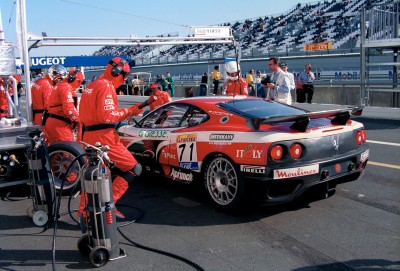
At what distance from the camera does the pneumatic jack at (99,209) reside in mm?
3770

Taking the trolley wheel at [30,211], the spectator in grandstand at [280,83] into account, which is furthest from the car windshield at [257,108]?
the spectator in grandstand at [280,83]

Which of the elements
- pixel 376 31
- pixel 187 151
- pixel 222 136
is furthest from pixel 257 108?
pixel 376 31

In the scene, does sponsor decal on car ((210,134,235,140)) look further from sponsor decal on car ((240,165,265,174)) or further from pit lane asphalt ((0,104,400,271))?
pit lane asphalt ((0,104,400,271))

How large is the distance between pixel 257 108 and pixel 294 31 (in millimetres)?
48009

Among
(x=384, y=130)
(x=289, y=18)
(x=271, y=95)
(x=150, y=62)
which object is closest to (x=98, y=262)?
(x=271, y=95)

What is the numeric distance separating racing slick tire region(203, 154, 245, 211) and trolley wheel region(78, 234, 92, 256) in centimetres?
160

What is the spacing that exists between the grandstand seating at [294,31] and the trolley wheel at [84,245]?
29874mm

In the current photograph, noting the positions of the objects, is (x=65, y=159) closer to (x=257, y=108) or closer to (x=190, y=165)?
(x=190, y=165)

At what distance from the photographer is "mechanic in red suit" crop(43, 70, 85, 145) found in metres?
6.41

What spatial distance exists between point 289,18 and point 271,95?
182 ft

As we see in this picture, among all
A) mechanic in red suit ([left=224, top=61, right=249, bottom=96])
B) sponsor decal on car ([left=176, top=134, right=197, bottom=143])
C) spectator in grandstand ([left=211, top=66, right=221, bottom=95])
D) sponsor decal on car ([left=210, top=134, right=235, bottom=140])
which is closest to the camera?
sponsor decal on car ([left=210, top=134, right=235, bottom=140])

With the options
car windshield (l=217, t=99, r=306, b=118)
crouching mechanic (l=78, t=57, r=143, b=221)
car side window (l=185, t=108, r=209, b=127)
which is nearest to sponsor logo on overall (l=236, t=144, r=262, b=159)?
car windshield (l=217, t=99, r=306, b=118)

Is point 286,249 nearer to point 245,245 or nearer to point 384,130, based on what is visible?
point 245,245

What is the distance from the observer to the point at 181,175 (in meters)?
5.53
